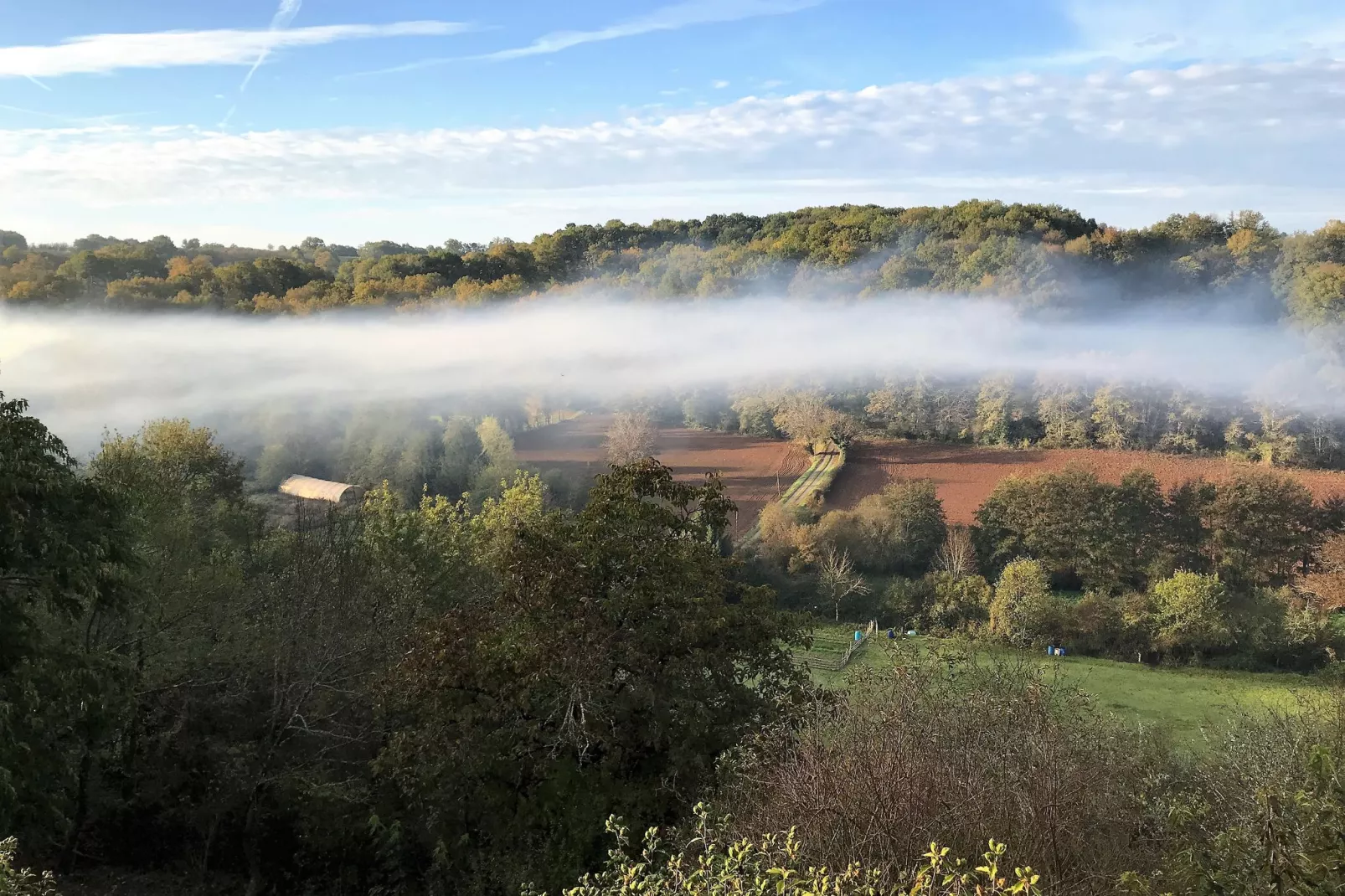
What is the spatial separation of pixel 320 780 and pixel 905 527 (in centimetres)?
2711

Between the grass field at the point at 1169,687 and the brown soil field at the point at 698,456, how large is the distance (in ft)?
54.6

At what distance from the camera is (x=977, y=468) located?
4866cm

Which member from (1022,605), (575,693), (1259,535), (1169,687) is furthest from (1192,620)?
(575,693)

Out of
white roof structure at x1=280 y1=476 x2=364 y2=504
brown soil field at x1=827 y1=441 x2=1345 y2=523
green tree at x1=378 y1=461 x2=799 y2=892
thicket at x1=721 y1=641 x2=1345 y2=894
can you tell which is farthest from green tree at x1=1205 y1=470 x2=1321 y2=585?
white roof structure at x1=280 y1=476 x2=364 y2=504

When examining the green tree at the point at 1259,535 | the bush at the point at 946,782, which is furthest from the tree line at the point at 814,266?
the bush at the point at 946,782

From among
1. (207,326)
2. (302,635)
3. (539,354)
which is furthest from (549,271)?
(302,635)

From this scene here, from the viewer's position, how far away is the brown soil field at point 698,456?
44938mm

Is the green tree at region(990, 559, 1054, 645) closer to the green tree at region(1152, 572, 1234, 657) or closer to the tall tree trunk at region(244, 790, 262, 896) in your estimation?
the green tree at region(1152, 572, 1234, 657)

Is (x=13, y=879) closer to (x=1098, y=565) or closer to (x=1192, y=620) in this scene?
(x=1192, y=620)

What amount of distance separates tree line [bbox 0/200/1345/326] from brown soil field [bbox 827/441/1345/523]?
1916 cm

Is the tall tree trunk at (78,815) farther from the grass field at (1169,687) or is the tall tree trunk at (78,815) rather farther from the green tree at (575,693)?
the grass field at (1169,687)

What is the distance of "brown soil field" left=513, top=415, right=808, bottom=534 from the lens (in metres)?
44.9

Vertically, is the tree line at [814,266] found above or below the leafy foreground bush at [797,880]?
above

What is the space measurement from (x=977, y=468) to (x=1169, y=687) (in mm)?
23012
